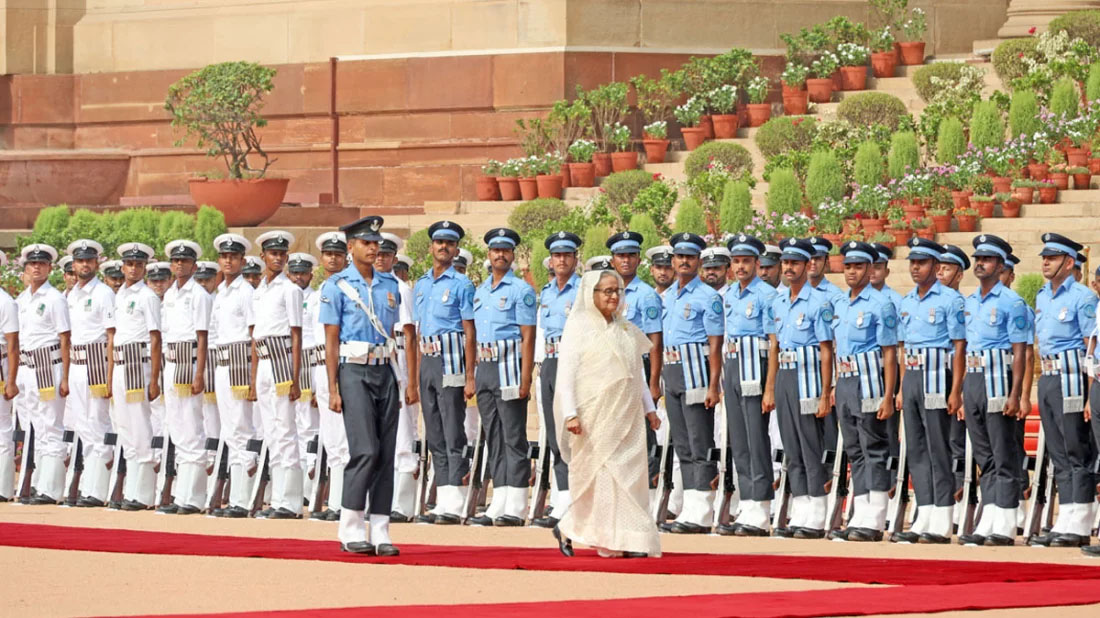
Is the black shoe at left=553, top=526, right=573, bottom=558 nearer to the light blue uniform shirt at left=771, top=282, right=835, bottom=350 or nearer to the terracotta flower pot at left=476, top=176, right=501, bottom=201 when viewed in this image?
the light blue uniform shirt at left=771, top=282, right=835, bottom=350

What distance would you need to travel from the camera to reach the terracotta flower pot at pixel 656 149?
28.2 meters

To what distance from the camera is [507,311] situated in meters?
17.5

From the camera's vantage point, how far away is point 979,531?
52.2 ft

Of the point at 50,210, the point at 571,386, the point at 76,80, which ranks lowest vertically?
the point at 571,386

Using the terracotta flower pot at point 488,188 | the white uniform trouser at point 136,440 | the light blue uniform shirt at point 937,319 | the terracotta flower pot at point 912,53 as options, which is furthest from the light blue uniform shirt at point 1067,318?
the terracotta flower pot at point 912,53

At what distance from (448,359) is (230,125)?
43.1 feet

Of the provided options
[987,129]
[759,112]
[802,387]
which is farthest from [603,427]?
[759,112]

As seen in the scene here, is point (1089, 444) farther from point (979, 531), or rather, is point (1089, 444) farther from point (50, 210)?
point (50, 210)

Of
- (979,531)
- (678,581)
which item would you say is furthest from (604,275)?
(979,531)

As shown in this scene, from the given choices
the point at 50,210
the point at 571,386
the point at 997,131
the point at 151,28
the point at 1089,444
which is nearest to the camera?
the point at 571,386

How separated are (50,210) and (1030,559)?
1592 centimetres

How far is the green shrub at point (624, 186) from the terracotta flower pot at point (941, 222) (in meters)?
4.07

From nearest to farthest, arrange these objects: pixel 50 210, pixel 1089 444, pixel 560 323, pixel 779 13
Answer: pixel 1089 444
pixel 560 323
pixel 50 210
pixel 779 13

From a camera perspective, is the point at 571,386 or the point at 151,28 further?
the point at 151,28
